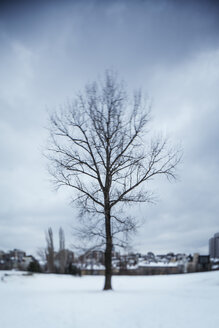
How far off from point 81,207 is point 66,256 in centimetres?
3210

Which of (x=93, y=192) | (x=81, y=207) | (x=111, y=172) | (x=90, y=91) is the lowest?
(x=81, y=207)

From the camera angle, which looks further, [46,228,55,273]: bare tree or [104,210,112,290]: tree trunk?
[46,228,55,273]: bare tree

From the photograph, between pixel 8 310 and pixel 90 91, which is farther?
pixel 90 91

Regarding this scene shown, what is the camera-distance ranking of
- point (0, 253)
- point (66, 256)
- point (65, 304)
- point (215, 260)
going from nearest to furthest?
point (65, 304)
point (66, 256)
point (215, 260)
point (0, 253)

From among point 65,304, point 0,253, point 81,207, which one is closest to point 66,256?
point 81,207

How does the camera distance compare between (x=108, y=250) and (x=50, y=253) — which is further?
(x=50, y=253)

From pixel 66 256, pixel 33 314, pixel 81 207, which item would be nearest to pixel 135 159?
pixel 81 207

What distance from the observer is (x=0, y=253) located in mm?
80500

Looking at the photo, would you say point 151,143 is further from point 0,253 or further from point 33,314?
point 0,253

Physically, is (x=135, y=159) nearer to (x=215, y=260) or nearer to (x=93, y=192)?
(x=93, y=192)

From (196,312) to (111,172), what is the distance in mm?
7008

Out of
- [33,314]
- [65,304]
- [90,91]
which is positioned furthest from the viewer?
[90,91]

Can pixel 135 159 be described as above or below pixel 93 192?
above

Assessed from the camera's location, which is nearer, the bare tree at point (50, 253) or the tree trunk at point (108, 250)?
the tree trunk at point (108, 250)
